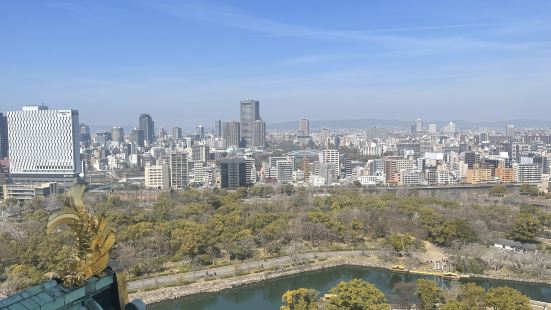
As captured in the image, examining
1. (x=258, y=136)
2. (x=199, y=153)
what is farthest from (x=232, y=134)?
(x=199, y=153)

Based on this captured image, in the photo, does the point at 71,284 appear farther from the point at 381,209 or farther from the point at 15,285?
the point at 381,209

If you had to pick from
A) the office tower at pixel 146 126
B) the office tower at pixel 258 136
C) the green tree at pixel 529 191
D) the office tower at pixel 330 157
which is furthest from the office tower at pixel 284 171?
the office tower at pixel 146 126

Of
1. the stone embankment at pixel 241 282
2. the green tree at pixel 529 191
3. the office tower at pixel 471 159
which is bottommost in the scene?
the stone embankment at pixel 241 282

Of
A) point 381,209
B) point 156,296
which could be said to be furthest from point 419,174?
point 156,296

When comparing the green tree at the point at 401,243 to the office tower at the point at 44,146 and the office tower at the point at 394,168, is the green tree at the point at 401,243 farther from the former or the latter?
the office tower at the point at 44,146

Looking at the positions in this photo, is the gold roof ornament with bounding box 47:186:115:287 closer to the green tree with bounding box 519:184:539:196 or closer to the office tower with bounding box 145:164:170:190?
the green tree with bounding box 519:184:539:196
